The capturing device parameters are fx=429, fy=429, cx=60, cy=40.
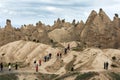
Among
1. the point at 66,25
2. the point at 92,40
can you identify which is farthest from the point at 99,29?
the point at 66,25

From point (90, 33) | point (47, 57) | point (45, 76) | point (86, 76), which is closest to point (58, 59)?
point (47, 57)

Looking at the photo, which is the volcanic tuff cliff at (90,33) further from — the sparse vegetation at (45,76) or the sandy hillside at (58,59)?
the sparse vegetation at (45,76)

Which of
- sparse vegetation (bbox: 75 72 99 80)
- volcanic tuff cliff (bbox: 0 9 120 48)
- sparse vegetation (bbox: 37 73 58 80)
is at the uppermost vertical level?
volcanic tuff cliff (bbox: 0 9 120 48)

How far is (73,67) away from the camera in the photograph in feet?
320

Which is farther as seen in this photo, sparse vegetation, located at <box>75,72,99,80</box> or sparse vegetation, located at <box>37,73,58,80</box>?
sparse vegetation, located at <box>37,73,58,80</box>

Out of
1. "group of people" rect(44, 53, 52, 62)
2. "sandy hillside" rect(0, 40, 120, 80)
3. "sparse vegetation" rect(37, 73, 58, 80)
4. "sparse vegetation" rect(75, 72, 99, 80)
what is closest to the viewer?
"sparse vegetation" rect(75, 72, 99, 80)

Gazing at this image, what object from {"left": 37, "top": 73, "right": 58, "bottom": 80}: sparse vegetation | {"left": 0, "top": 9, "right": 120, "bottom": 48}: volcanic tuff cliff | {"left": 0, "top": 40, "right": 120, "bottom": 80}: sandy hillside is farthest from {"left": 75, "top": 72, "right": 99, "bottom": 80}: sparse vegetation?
{"left": 0, "top": 9, "right": 120, "bottom": 48}: volcanic tuff cliff

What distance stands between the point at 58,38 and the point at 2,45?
26.5 metres

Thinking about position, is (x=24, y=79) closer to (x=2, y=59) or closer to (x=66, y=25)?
(x=2, y=59)

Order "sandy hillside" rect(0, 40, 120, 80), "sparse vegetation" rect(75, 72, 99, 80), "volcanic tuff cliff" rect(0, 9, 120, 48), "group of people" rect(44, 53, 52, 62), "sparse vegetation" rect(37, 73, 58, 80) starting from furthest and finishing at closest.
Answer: "volcanic tuff cliff" rect(0, 9, 120, 48) < "group of people" rect(44, 53, 52, 62) < "sandy hillside" rect(0, 40, 120, 80) < "sparse vegetation" rect(37, 73, 58, 80) < "sparse vegetation" rect(75, 72, 99, 80)

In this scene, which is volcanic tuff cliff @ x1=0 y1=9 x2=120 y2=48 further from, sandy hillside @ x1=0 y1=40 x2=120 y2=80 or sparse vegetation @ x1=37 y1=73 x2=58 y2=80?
sparse vegetation @ x1=37 y1=73 x2=58 y2=80

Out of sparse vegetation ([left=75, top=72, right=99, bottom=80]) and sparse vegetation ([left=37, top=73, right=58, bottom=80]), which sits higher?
sparse vegetation ([left=75, top=72, right=99, bottom=80])

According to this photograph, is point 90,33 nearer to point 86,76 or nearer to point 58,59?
point 58,59

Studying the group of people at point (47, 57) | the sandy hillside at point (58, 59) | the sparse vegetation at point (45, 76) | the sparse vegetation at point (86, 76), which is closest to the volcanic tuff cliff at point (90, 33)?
the sandy hillside at point (58, 59)
